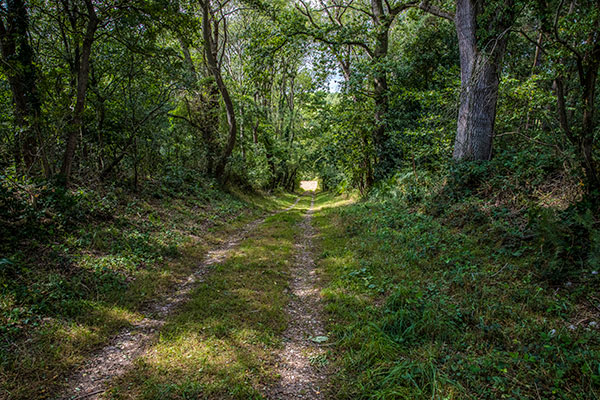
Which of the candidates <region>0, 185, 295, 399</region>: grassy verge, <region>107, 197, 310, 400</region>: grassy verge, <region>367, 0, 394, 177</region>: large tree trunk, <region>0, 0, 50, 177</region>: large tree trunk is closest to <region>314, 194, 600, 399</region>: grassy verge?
<region>107, 197, 310, 400</region>: grassy verge

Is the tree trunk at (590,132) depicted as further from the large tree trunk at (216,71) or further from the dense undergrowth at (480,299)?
the large tree trunk at (216,71)

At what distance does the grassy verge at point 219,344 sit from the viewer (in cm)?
313

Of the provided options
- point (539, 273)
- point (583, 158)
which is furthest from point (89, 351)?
point (583, 158)

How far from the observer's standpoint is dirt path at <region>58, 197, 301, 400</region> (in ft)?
10.4

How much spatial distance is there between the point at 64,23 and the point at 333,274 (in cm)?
1031

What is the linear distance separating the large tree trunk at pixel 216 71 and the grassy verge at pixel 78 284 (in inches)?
324

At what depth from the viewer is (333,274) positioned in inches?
260

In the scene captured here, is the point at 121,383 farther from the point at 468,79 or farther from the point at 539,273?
the point at 468,79

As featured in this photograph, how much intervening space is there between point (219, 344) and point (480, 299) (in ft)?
13.2

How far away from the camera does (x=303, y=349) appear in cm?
401

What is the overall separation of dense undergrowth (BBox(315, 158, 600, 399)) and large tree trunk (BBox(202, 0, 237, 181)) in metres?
11.8

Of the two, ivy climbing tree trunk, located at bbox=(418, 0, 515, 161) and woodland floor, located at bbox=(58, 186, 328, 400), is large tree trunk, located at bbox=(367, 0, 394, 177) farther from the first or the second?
woodland floor, located at bbox=(58, 186, 328, 400)

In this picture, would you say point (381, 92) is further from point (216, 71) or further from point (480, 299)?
point (480, 299)

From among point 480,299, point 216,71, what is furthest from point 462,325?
point 216,71
